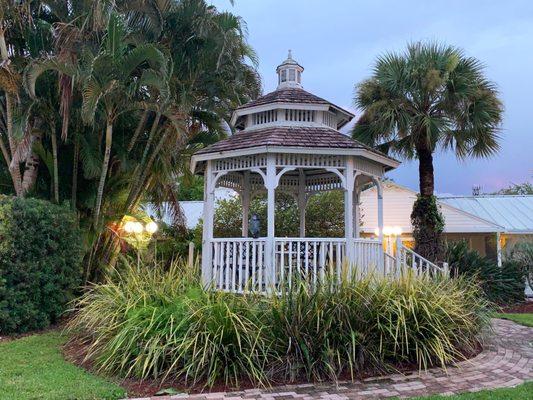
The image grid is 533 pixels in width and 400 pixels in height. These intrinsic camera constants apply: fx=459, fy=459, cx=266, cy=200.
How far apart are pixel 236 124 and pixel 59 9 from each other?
4.97m

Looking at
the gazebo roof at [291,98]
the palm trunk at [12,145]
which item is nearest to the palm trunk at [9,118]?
the palm trunk at [12,145]

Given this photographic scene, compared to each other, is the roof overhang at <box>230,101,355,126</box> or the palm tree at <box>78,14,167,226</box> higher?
the palm tree at <box>78,14,167,226</box>

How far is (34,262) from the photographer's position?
8.84 m

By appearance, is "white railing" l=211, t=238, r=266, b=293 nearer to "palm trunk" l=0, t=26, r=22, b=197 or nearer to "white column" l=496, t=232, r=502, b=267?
"palm trunk" l=0, t=26, r=22, b=197

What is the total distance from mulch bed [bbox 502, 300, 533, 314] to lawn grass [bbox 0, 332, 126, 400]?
11229mm


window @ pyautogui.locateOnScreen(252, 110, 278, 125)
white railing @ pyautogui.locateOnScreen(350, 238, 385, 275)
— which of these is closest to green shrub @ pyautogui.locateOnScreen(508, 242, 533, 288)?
white railing @ pyautogui.locateOnScreen(350, 238, 385, 275)

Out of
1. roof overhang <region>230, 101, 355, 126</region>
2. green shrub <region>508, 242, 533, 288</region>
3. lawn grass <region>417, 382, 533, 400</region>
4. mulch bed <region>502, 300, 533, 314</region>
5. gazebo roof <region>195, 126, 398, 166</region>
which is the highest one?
roof overhang <region>230, 101, 355, 126</region>

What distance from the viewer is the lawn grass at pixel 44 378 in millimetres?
5215

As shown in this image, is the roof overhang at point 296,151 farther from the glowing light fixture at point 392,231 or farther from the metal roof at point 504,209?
the metal roof at point 504,209

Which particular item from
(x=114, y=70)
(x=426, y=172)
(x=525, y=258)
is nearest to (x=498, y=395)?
(x=114, y=70)

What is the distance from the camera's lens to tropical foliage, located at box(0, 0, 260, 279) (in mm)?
9625

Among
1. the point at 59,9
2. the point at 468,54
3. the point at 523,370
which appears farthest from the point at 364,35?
the point at 523,370

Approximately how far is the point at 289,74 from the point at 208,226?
14.6ft

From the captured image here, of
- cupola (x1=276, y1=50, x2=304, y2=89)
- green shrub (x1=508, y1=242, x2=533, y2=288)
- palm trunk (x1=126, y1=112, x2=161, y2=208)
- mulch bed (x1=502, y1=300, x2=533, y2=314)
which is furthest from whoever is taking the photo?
green shrub (x1=508, y1=242, x2=533, y2=288)
